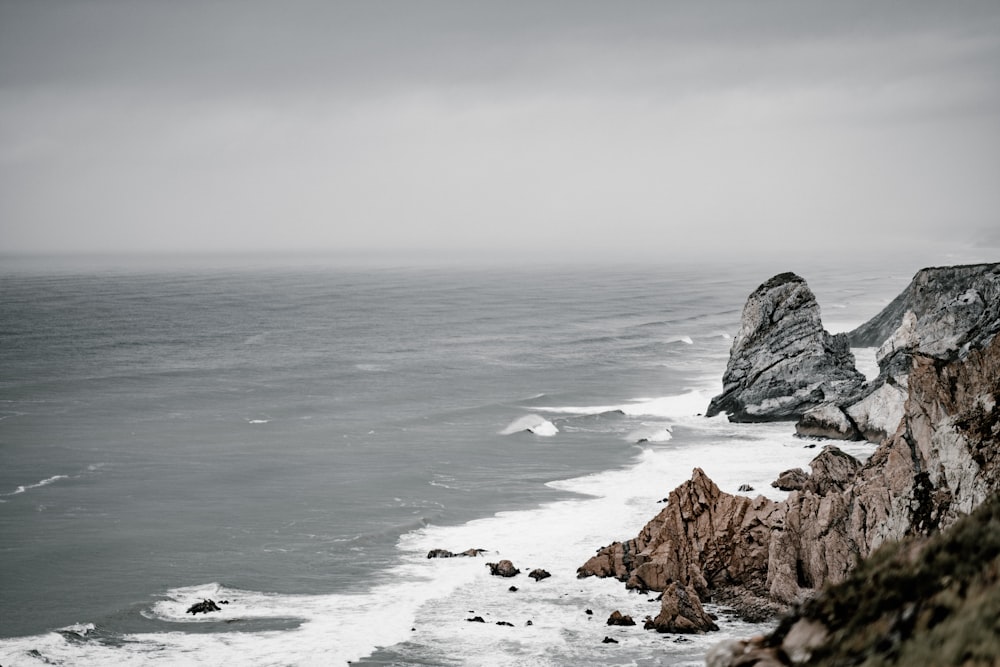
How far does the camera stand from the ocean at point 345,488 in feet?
113

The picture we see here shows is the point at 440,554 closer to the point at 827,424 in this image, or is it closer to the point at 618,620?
the point at 618,620

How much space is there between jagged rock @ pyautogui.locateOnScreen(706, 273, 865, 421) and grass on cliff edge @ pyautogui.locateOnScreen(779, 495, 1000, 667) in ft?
190

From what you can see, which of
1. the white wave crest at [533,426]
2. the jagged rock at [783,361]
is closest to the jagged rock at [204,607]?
the white wave crest at [533,426]

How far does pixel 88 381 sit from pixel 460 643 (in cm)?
7868

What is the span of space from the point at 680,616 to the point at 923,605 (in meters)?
22.7

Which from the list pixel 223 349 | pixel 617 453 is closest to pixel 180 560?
pixel 617 453

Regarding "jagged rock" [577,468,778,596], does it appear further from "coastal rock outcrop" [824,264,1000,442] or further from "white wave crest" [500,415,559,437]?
"white wave crest" [500,415,559,437]

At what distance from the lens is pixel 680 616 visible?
107 ft

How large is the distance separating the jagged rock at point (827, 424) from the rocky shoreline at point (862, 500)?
54 cm

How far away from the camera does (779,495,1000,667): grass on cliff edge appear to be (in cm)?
972

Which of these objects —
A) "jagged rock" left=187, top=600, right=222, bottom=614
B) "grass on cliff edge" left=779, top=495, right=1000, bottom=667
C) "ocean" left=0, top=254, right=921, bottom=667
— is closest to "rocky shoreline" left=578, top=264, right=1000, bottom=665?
"grass on cliff edge" left=779, top=495, right=1000, bottom=667

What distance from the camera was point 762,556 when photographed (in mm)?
35812

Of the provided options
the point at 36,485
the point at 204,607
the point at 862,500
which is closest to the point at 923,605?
the point at 862,500

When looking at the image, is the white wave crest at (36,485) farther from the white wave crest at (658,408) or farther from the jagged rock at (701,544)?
the jagged rock at (701,544)
